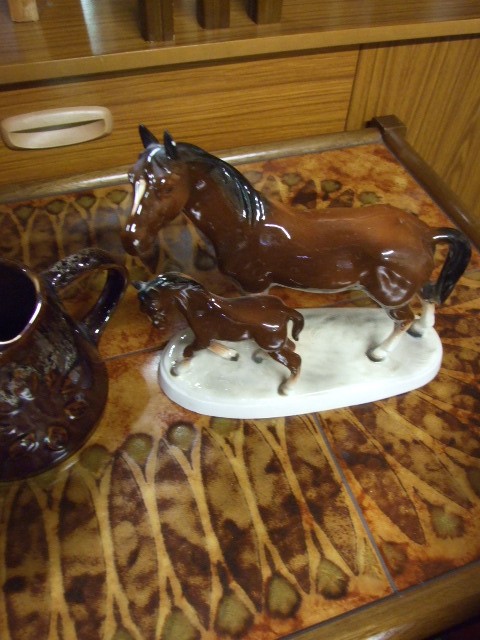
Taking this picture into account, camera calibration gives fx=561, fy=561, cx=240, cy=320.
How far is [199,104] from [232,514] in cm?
52

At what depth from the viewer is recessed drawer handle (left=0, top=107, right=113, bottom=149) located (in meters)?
0.65

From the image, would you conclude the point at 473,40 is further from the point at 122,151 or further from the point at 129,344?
the point at 129,344

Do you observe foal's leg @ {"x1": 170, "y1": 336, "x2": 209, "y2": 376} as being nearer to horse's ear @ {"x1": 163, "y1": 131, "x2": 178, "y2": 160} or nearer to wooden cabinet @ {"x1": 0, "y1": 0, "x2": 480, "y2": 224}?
horse's ear @ {"x1": 163, "y1": 131, "x2": 178, "y2": 160}

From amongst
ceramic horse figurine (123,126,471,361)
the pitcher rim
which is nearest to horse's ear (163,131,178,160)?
ceramic horse figurine (123,126,471,361)

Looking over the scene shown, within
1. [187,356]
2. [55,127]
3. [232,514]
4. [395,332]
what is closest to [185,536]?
[232,514]

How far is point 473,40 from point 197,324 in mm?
612

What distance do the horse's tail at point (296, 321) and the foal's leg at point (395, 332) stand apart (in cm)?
8

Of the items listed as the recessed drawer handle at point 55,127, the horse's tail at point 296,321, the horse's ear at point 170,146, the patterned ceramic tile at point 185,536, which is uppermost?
the horse's ear at point 170,146

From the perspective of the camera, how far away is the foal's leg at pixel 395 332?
0.50 m

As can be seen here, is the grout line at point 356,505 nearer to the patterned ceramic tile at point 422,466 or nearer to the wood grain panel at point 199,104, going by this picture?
the patterned ceramic tile at point 422,466

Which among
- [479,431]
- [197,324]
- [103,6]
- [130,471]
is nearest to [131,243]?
[197,324]

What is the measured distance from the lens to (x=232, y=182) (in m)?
0.43

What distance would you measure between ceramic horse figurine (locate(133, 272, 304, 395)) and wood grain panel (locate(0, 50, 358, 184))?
0.34 meters

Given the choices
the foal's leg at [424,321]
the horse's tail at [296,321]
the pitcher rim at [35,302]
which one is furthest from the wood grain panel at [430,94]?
the pitcher rim at [35,302]
